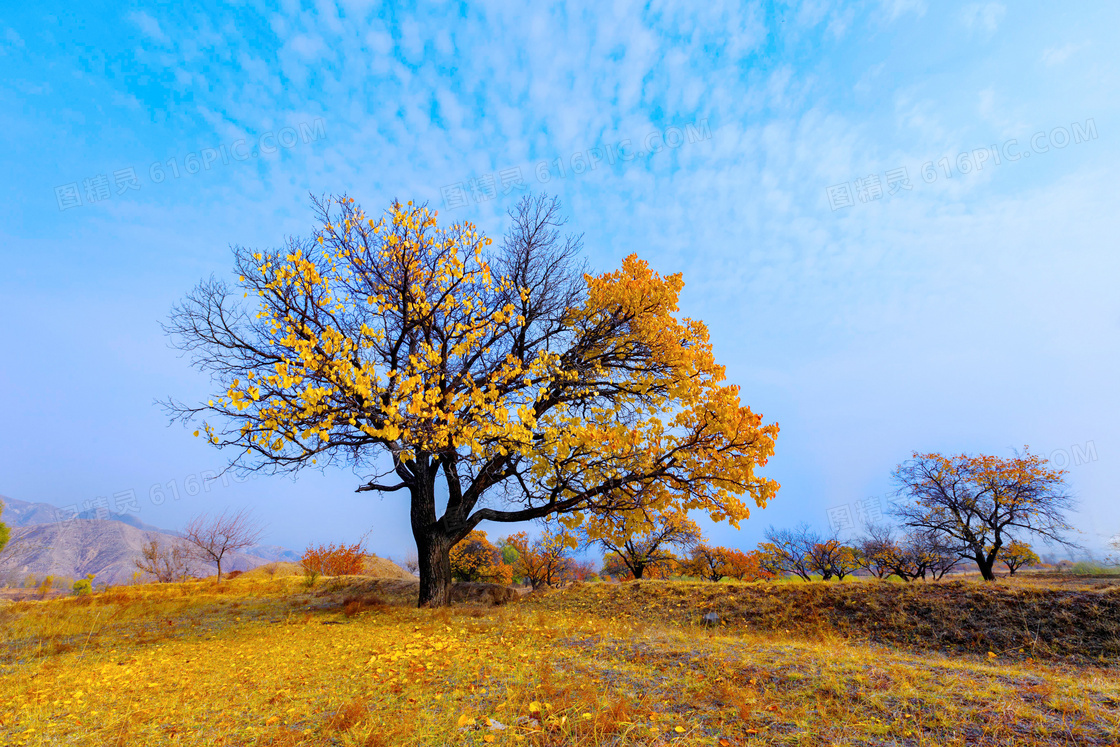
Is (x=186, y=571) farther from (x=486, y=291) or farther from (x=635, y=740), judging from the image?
(x=635, y=740)

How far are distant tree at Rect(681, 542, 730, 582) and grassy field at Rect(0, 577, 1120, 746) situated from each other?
1009 inches

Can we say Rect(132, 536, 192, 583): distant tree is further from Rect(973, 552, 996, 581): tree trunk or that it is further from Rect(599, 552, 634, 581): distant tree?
Rect(973, 552, 996, 581): tree trunk

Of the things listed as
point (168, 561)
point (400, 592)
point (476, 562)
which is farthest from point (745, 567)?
point (168, 561)

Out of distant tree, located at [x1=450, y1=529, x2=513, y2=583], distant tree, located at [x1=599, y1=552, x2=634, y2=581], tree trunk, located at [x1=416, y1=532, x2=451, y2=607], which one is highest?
tree trunk, located at [x1=416, y1=532, x2=451, y2=607]

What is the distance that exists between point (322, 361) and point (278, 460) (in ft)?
11.3

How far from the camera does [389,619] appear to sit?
1098 cm

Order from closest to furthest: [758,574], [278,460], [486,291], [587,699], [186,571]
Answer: [587,699], [278,460], [486,291], [186,571], [758,574]

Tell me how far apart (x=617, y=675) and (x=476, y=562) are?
27.0 m

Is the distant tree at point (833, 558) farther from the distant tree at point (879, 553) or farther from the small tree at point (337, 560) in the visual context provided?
the small tree at point (337, 560)

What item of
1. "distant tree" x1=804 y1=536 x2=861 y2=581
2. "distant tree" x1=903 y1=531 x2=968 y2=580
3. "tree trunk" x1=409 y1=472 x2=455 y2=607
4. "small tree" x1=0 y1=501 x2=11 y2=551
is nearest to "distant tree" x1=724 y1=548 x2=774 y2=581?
"distant tree" x1=804 y1=536 x2=861 y2=581

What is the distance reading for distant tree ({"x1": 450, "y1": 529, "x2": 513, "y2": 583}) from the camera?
96.5ft

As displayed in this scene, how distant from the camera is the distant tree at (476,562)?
96.5 feet

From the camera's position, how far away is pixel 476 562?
2989 centimetres

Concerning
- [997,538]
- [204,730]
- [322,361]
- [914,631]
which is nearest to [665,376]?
[914,631]
